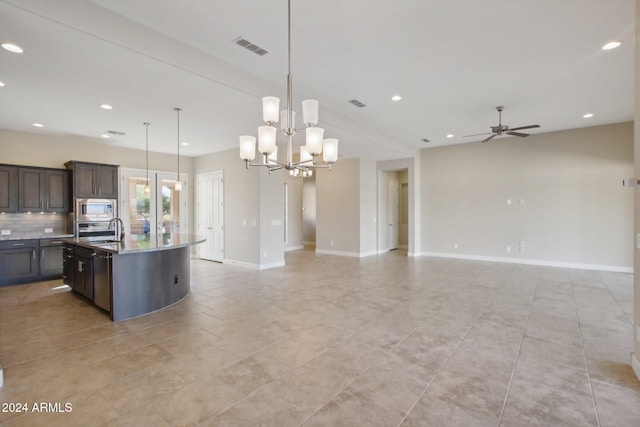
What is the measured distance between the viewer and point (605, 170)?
21.4ft

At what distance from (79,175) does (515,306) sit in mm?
8188

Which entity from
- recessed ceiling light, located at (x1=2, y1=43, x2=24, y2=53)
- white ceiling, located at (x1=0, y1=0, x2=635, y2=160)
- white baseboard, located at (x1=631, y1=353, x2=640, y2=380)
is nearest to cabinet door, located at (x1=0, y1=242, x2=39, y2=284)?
white ceiling, located at (x1=0, y1=0, x2=635, y2=160)

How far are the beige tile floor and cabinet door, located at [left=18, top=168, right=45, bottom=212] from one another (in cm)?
183

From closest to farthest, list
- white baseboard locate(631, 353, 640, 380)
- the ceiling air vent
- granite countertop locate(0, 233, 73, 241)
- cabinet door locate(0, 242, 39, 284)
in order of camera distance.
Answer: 1. white baseboard locate(631, 353, 640, 380)
2. the ceiling air vent
3. cabinet door locate(0, 242, 39, 284)
4. granite countertop locate(0, 233, 73, 241)

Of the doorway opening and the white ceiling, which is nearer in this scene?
the white ceiling

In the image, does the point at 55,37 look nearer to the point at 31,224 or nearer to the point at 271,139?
the point at 271,139

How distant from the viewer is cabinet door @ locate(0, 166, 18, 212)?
18.3 feet

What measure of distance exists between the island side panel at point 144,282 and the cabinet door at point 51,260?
3.44 metres

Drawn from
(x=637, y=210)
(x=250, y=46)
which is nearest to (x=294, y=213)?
(x=250, y=46)

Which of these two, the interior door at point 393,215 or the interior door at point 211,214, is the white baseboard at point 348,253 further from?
the interior door at point 211,214

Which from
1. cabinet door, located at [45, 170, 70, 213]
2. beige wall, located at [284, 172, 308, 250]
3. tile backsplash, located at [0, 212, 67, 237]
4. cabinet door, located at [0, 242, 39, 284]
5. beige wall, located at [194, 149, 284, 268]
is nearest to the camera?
cabinet door, located at [0, 242, 39, 284]

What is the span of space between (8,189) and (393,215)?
955 centimetres

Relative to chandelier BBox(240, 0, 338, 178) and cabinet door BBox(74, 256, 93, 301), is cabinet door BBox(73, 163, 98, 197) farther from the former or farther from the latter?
chandelier BBox(240, 0, 338, 178)

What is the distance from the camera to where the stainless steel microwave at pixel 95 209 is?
620 cm
